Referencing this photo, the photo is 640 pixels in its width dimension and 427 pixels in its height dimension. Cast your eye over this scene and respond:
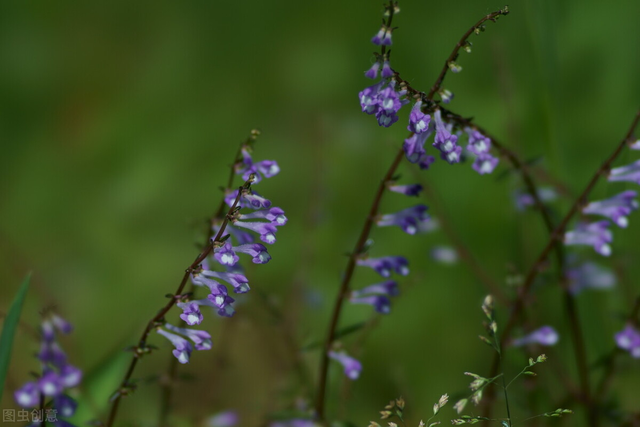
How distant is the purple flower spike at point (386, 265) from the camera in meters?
2.34

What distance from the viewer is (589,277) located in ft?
10.5

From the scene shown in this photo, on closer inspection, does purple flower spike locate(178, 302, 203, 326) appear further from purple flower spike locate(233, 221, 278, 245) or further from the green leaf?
the green leaf

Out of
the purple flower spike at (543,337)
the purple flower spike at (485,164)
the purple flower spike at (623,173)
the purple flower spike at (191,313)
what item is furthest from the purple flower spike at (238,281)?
the purple flower spike at (623,173)

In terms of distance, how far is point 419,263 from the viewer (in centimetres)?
410

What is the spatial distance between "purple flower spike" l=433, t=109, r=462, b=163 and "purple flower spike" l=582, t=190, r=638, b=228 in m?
0.81

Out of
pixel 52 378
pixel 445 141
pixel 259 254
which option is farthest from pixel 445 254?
pixel 52 378

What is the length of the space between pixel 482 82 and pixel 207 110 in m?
1.80

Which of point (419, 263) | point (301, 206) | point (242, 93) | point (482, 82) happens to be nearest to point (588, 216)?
point (419, 263)

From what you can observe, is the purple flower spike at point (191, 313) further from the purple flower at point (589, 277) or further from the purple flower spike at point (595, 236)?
the purple flower at point (589, 277)

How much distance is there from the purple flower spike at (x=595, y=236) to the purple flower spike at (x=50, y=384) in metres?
1.70

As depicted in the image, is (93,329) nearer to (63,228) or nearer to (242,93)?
(63,228)

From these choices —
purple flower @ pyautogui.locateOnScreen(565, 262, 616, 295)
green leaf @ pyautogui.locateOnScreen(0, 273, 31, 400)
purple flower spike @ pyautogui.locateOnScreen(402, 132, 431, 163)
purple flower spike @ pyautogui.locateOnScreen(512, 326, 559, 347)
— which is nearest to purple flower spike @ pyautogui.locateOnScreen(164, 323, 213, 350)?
green leaf @ pyautogui.locateOnScreen(0, 273, 31, 400)

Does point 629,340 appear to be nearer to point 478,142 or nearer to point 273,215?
point 478,142

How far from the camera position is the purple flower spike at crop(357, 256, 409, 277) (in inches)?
92.2
